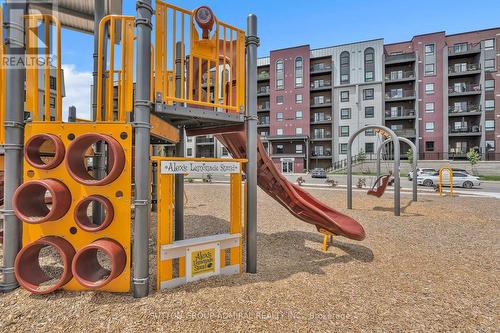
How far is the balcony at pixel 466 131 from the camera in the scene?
140 ft

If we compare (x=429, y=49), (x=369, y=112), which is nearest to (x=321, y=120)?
(x=369, y=112)

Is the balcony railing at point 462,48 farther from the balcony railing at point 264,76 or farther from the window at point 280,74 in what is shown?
the balcony railing at point 264,76

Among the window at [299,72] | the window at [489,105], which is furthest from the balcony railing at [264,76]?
the window at [489,105]

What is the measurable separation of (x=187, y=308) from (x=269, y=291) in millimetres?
1030

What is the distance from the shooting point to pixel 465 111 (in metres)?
43.5

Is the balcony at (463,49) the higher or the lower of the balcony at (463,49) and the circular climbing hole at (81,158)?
the higher

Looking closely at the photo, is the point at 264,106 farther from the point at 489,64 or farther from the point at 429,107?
the point at 489,64

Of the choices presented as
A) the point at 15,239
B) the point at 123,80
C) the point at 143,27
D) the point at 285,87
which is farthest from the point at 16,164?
the point at 285,87

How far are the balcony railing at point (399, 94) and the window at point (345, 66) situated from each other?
7.36 metres

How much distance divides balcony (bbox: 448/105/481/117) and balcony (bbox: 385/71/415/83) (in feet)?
26.5

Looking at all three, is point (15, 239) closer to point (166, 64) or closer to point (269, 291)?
point (166, 64)

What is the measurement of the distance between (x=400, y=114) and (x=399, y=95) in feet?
11.0

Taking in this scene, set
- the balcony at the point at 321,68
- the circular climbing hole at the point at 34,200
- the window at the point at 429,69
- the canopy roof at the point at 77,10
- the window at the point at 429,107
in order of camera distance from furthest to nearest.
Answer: the balcony at the point at 321,68 < the window at the point at 429,69 < the window at the point at 429,107 < the canopy roof at the point at 77,10 < the circular climbing hole at the point at 34,200

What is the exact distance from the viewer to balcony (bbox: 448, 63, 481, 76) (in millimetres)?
43531
